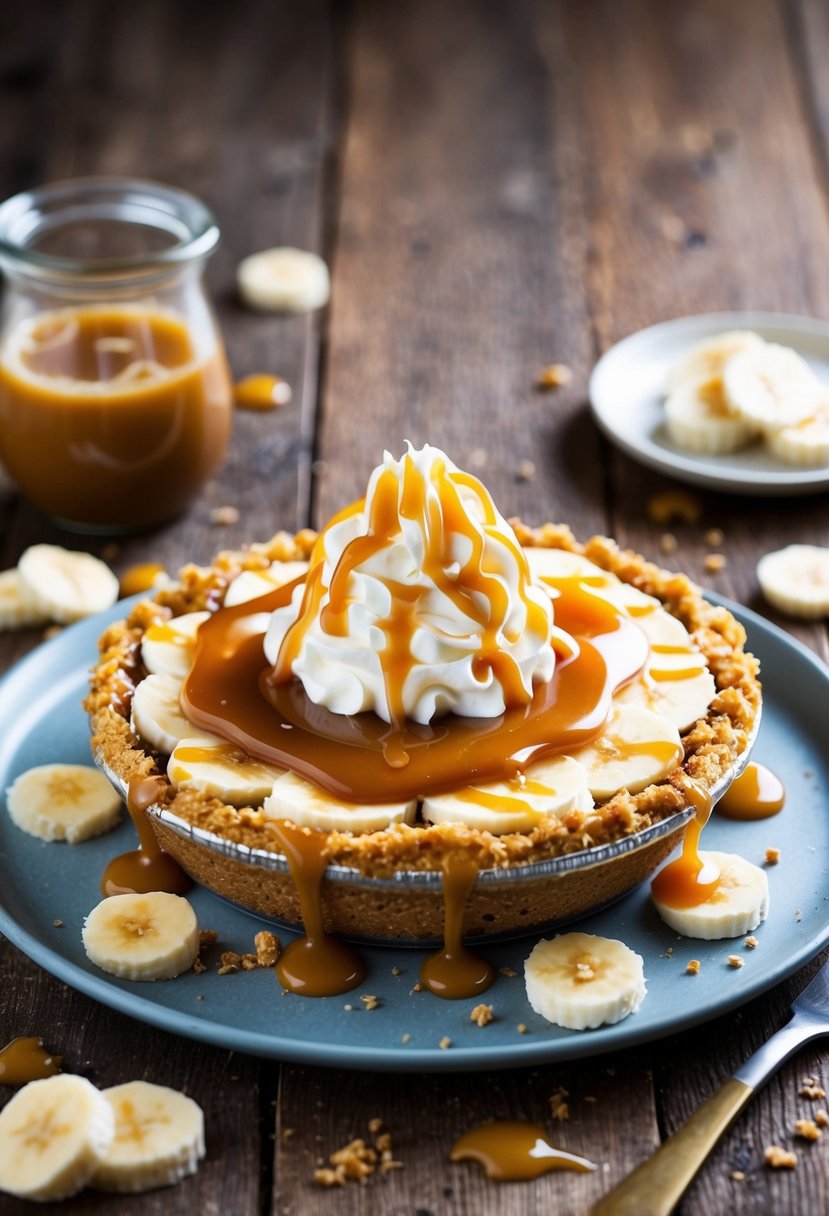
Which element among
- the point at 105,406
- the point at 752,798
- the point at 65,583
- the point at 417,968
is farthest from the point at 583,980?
the point at 105,406

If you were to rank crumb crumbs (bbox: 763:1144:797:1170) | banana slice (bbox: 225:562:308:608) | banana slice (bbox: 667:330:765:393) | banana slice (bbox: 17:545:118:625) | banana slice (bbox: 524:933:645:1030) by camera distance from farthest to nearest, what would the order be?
banana slice (bbox: 667:330:765:393) → banana slice (bbox: 17:545:118:625) → banana slice (bbox: 225:562:308:608) → banana slice (bbox: 524:933:645:1030) → crumb crumbs (bbox: 763:1144:797:1170)

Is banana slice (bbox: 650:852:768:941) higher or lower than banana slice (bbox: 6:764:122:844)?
higher

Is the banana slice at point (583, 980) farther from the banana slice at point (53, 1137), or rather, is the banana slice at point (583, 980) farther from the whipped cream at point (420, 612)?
the banana slice at point (53, 1137)

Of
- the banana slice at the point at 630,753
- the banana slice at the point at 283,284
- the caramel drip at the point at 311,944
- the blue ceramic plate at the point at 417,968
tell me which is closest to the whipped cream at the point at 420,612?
the banana slice at the point at 630,753

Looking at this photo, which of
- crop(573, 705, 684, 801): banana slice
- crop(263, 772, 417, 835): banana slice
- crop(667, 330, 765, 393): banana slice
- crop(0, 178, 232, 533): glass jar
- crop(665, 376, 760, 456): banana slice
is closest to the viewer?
crop(263, 772, 417, 835): banana slice

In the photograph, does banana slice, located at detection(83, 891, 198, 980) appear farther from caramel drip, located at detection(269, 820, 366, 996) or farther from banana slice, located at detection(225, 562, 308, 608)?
banana slice, located at detection(225, 562, 308, 608)

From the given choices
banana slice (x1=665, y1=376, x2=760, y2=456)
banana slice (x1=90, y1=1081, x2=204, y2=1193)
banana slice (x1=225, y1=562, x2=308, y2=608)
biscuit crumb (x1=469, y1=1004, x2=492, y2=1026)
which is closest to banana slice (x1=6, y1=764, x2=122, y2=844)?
banana slice (x1=225, y1=562, x2=308, y2=608)

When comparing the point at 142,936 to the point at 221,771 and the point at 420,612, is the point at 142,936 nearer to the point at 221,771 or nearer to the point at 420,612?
the point at 221,771
